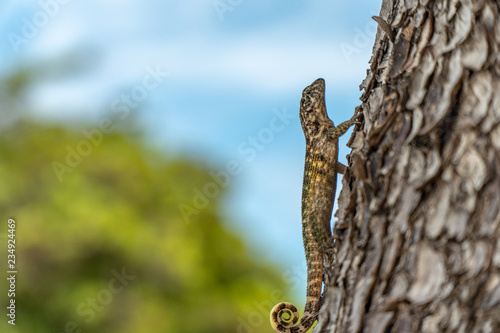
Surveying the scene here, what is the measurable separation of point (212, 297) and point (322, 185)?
22.4ft

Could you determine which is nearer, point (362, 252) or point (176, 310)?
point (362, 252)

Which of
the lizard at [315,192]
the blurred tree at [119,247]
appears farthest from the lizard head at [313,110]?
the blurred tree at [119,247]

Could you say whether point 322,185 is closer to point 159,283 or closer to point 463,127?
point 463,127

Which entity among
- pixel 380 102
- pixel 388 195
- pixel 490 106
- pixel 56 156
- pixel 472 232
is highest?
pixel 56 156

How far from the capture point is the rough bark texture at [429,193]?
72.0 inches

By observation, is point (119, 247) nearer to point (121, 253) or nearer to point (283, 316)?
point (121, 253)

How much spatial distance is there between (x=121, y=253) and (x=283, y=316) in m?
7.32

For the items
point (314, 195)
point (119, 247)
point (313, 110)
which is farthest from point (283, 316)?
point (119, 247)

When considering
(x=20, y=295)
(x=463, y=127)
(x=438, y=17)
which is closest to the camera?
(x=463, y=127)

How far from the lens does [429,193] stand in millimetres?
1964

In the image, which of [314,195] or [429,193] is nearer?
[429,193]

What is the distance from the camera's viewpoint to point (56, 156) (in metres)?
11.1

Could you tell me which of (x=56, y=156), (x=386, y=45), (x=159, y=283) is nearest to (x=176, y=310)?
(x=159, y=283)

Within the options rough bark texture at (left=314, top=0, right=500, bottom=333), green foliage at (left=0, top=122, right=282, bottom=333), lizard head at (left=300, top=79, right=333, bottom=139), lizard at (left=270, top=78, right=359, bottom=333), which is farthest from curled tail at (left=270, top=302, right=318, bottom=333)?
green foliage at (left=0, top=122, right=282, bottom=333)
